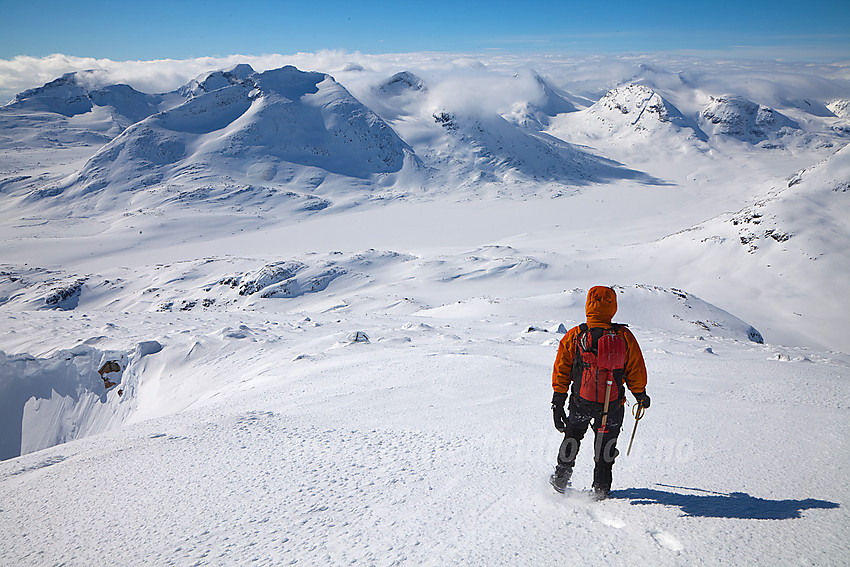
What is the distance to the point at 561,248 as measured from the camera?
62406 millimetres

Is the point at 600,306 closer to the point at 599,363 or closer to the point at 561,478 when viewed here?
the point at 599,363

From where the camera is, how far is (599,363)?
3.59 metres

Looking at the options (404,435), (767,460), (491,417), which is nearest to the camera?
(767,460)

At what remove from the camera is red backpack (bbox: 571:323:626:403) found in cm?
357

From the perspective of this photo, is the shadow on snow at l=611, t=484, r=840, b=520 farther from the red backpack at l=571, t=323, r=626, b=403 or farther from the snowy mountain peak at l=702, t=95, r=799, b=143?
the snowy mountain peak at l=702, t=95, r=799, b=143

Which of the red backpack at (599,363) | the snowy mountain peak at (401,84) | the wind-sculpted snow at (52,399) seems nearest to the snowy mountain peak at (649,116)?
the snowy mountain peak at (401,84)

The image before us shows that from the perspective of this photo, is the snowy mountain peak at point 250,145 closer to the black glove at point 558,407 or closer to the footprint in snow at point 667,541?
the black glove at point 558,407

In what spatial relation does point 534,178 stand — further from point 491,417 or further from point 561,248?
point 491,417

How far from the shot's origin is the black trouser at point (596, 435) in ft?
12.1

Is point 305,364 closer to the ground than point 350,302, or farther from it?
farther from it

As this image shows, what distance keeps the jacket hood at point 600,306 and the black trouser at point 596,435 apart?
0.65m

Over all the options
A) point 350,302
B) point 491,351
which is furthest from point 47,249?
point 491,351

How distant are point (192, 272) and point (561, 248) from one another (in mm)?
44872

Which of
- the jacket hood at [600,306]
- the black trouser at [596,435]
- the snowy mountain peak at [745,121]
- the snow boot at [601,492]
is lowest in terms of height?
the snow boot at [601,492]
